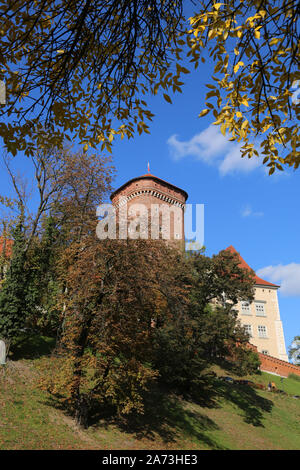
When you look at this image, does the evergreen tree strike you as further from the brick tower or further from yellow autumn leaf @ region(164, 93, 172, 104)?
the brick tower

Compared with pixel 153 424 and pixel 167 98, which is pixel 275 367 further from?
pixel 167 98

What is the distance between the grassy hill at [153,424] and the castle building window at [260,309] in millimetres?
23093

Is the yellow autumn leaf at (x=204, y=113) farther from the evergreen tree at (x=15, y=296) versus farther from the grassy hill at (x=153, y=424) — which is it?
the evergreen tree at (x=15, y=296)

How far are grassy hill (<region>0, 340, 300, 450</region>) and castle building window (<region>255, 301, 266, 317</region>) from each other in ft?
75.8

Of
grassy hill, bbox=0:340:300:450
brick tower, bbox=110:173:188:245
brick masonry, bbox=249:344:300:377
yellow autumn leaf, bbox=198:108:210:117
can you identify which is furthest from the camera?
brick tower, bbox=110:173:188:245

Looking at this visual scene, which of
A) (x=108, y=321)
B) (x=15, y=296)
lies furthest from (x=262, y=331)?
(x=108, y=321)

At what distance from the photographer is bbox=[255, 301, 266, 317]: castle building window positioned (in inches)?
1710

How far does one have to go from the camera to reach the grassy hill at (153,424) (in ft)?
32.3

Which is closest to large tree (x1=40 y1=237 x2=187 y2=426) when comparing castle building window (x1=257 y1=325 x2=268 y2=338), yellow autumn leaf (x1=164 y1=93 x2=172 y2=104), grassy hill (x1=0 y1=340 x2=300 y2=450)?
grassy hill (x1=0 y1=340 x2=300 y2=450)

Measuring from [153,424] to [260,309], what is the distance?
34.8 meters

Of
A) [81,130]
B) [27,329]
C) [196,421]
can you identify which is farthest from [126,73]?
[27,329]

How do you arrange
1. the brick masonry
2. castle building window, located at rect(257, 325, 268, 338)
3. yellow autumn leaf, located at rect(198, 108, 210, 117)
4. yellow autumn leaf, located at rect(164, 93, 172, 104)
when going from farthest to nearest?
1. castle building window, located at rect(257, 325, 268, 338)
2. the brick masonry
3. yellow autumn leaf, located at rect(164, 93, 172, 104)
4. yellow autumn leaf, located at rect(198, 108, 210, 117)

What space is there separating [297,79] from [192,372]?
17.7 meters

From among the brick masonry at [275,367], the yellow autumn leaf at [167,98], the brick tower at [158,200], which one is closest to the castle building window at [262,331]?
the brick masonry at [275,367]
